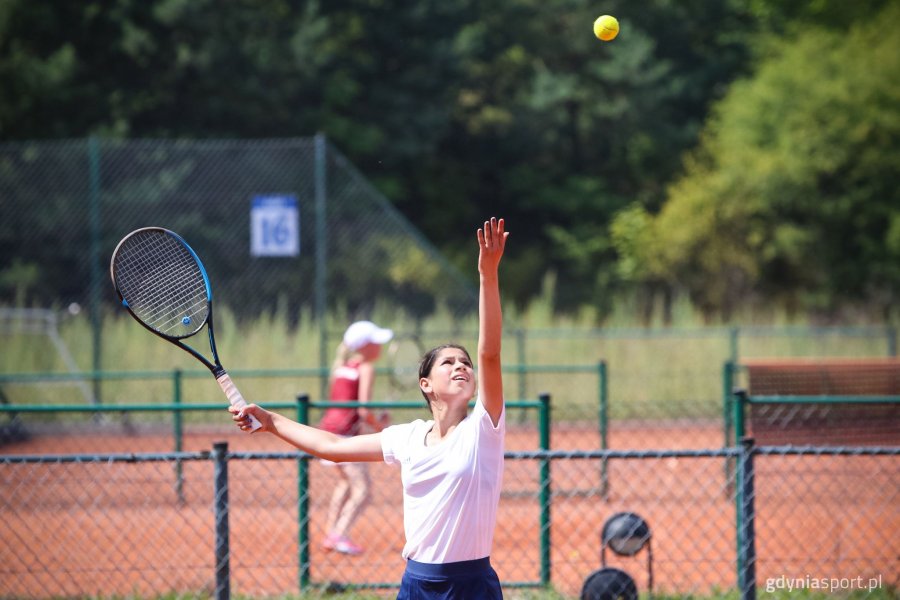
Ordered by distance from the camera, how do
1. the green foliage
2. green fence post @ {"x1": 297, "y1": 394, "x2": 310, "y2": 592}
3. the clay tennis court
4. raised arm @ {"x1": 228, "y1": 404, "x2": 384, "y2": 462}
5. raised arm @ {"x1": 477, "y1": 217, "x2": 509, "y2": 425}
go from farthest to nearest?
the green foliage
the clay tennis court
green fence post @ {"x1": 297, "y1": 394, "x2": 310, "y2": 592}
raised arm @ {"x1": 228, "y1": 404, "x2": 384, "y2": 462}
raised arm @ {"x1": 477, "y1": 217, "x2": 509, "y2": 425}

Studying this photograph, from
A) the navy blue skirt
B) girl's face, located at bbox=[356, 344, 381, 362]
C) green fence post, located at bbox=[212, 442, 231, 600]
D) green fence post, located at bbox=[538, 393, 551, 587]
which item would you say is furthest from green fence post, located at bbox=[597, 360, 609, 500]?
the navy blue skirt

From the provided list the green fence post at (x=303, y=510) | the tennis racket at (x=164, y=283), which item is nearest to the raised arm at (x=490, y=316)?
the tennis racket at (x=164, y=283)

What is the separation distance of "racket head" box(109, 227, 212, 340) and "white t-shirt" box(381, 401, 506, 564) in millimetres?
1162

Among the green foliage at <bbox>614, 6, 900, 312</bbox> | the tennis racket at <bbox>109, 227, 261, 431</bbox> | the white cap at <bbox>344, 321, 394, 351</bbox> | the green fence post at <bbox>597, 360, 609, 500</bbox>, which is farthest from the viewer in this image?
the green foliage at <bbox>614, 6, 900, 312</bbox>

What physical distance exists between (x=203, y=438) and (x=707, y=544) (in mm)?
5875

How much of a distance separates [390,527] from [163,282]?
13.4 feet

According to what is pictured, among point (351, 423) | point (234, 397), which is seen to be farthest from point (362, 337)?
point (234, 397)

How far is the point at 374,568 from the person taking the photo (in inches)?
263

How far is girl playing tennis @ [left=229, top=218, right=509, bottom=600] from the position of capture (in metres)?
3.31

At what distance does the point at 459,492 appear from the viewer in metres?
3.37

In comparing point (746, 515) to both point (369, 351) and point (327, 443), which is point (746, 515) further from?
point (369, 351)

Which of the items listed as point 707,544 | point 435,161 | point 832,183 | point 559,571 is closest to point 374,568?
point 559,571

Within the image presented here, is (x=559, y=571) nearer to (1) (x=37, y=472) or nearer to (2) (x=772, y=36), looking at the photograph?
(1) (x=37, y=472)

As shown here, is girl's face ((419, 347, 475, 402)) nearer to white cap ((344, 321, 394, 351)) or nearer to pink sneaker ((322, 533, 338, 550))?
pink sneaker ((322, 533, 338, 550))
